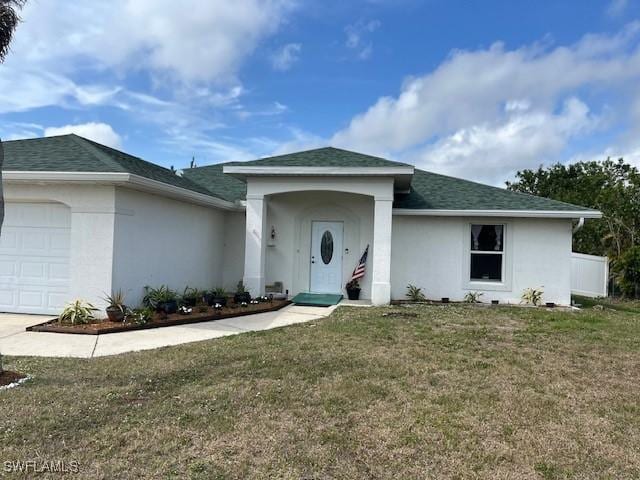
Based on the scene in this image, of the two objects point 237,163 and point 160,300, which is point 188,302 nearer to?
point 160,300

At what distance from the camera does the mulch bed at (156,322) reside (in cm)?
758

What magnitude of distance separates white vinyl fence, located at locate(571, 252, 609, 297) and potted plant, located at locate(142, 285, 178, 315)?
1373 cm

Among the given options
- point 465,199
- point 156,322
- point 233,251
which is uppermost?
point 465,199

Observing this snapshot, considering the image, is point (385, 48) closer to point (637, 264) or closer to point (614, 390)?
point (637, 264)

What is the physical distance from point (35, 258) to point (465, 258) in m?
10.4

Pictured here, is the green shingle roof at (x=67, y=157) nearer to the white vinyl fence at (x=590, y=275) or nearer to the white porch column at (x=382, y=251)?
the white porch column at (x=382, y=251)

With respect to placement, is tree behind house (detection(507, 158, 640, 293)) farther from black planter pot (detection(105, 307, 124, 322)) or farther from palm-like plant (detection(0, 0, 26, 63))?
palm-like plant (detection(0, 0, 26, 63))

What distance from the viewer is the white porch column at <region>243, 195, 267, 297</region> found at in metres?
11.5

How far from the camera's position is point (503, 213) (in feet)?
38.5

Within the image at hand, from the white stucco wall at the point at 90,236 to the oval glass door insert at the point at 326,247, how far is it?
6137 millimetres

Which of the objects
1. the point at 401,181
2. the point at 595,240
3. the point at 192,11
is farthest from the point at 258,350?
the point at 595,240

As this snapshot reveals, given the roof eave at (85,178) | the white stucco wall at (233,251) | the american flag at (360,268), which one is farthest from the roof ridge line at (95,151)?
the american flag at (360,268)

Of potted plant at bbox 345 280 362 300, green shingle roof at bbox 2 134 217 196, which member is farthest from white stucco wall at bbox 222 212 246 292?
potted plant at bbox 345 280 362 300

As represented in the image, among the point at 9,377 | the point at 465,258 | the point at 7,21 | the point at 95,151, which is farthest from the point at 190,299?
the point at 465,258
